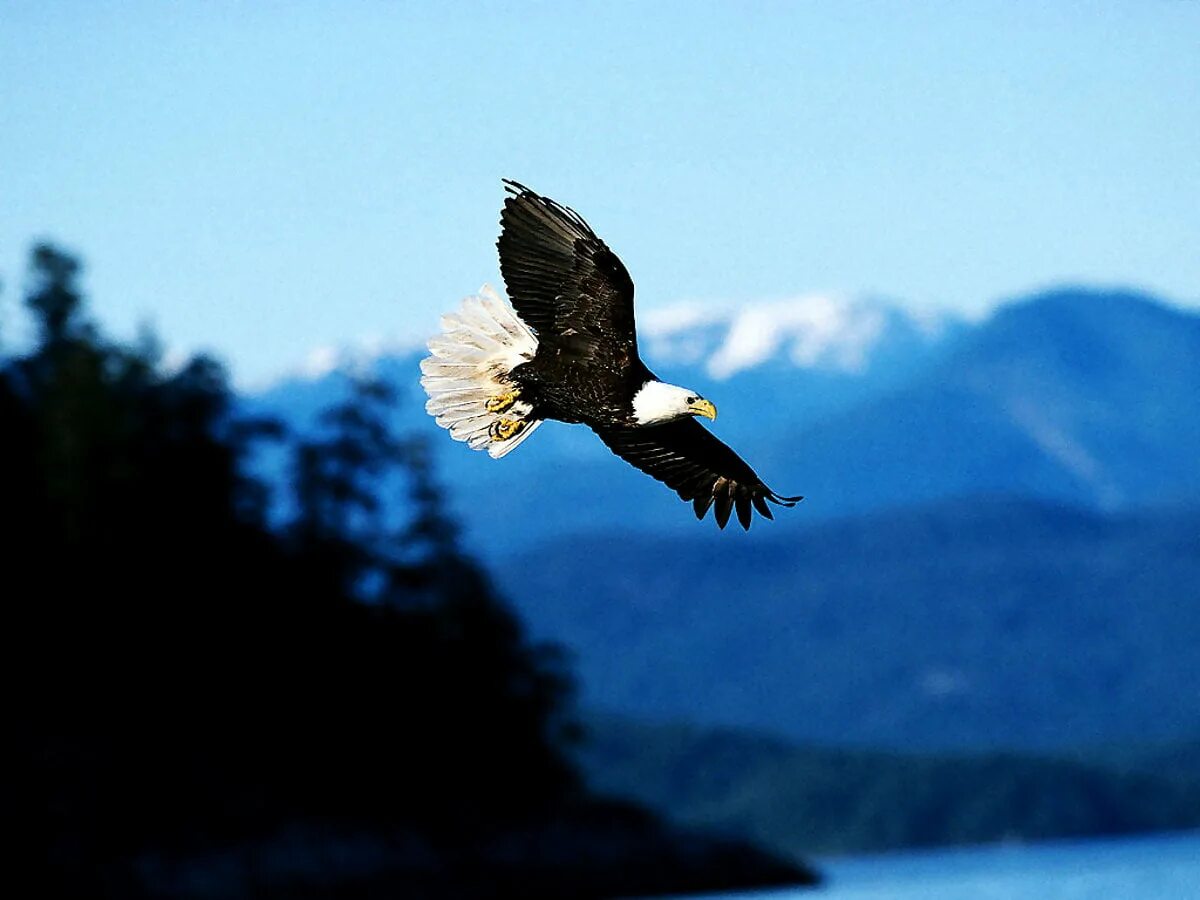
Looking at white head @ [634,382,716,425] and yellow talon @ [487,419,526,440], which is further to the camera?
yellow talon @ [487,419,526,440]

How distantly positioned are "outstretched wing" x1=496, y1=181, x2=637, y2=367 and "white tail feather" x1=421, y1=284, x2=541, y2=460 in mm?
451

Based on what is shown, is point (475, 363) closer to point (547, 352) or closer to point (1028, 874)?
point (547, 352)

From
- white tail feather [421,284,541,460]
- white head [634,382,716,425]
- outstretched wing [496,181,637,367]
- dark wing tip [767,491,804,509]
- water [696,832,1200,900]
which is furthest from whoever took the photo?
water [696,832,1200,900]

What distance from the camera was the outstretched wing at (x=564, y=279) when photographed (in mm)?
13203

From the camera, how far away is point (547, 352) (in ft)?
44.0

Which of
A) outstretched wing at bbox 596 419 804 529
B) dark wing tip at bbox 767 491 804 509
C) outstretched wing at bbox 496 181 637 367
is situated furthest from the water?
outstretched wing at bbox 496 181 637 367

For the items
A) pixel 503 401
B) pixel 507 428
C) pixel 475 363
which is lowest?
pixel 507 428

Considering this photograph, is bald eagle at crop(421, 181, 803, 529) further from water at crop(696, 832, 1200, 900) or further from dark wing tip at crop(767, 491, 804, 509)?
water at crop(696, 832, 1200, 900)

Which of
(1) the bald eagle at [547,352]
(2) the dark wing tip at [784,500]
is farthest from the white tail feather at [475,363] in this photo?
(2) the dark wing tip at [784,500]

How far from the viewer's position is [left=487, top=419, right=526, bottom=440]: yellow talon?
44.8ft

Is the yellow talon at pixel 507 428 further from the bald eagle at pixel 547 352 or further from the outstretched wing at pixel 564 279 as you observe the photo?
the outstretched wing at pixel 564 279

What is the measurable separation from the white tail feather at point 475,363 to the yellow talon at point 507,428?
0.03 meters

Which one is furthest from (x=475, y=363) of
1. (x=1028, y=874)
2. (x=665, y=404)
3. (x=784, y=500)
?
(x=1028, y=874)

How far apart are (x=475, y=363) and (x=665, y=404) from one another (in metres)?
1.80
